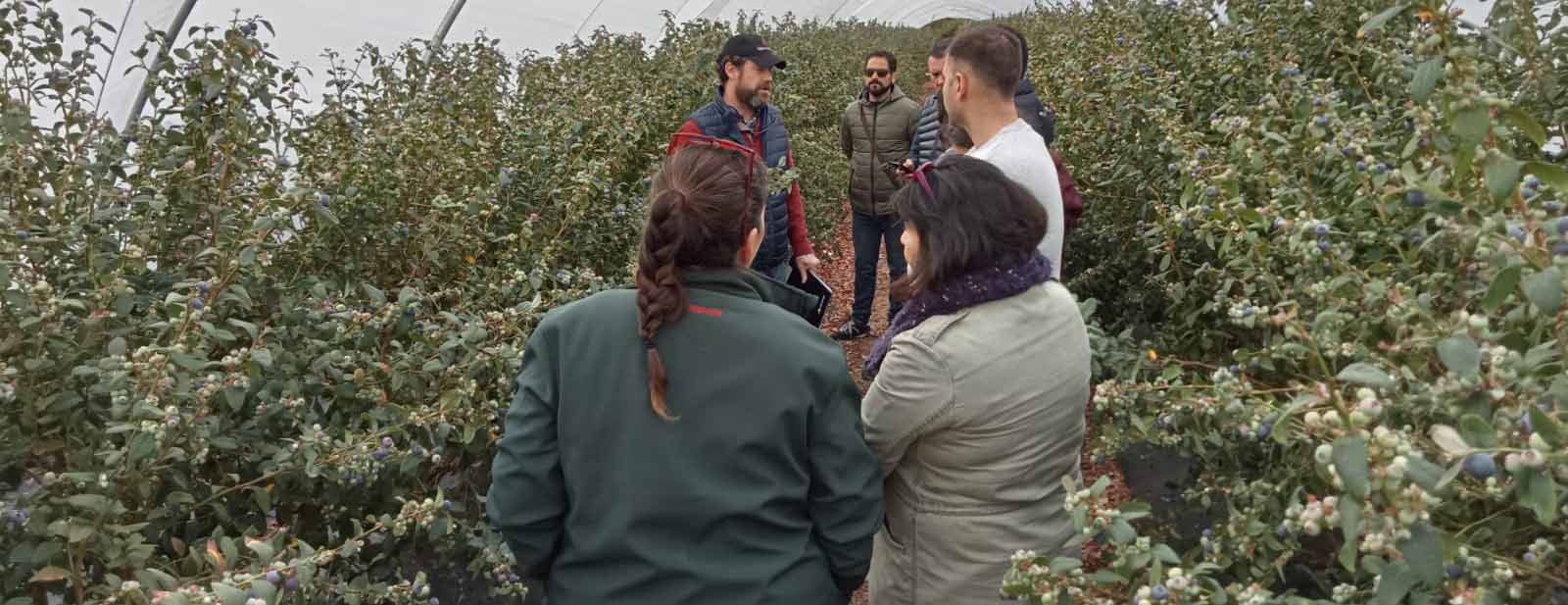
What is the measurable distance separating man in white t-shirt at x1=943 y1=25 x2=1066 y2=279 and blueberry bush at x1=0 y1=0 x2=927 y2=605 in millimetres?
975

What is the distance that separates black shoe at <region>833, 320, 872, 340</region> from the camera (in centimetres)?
619

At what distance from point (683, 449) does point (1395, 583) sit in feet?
2.96

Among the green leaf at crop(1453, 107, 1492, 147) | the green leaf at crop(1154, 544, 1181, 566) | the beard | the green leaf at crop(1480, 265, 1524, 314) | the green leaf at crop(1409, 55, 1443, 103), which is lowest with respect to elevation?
the green leaf at crop(1154, 544, 1181, 566)

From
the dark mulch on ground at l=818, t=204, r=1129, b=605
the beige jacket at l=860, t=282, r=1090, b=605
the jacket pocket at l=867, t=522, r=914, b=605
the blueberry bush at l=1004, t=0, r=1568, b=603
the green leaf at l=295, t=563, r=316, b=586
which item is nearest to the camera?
the blueberry bush at l=1004, t=0, r=1568, b=603

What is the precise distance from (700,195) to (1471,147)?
0.97 meters

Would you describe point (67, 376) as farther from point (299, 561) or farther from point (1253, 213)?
point (1253, 213)

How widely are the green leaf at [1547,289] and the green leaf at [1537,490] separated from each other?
14cm

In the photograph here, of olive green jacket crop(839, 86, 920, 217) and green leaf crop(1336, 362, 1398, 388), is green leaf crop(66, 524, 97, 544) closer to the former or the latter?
green leaf crop(1336, 362, 1398, 388)

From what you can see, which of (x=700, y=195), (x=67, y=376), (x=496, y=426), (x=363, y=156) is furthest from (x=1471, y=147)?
(x=363, y=156)

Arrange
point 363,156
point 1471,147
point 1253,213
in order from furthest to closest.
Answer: point 363,156, point 1253,213, point 1471,147

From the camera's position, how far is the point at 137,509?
6.05 feet

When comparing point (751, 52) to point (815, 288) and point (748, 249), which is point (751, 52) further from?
point (748, 249)

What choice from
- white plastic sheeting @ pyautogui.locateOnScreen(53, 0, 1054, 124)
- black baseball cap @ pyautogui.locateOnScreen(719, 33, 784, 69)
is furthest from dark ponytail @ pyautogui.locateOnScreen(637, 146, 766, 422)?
black baseball cap @ pyautogui.locateOnScreen(719, 33, 784, 69)

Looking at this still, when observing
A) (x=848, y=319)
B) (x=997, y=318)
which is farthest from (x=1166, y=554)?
(x=848, y=319)
